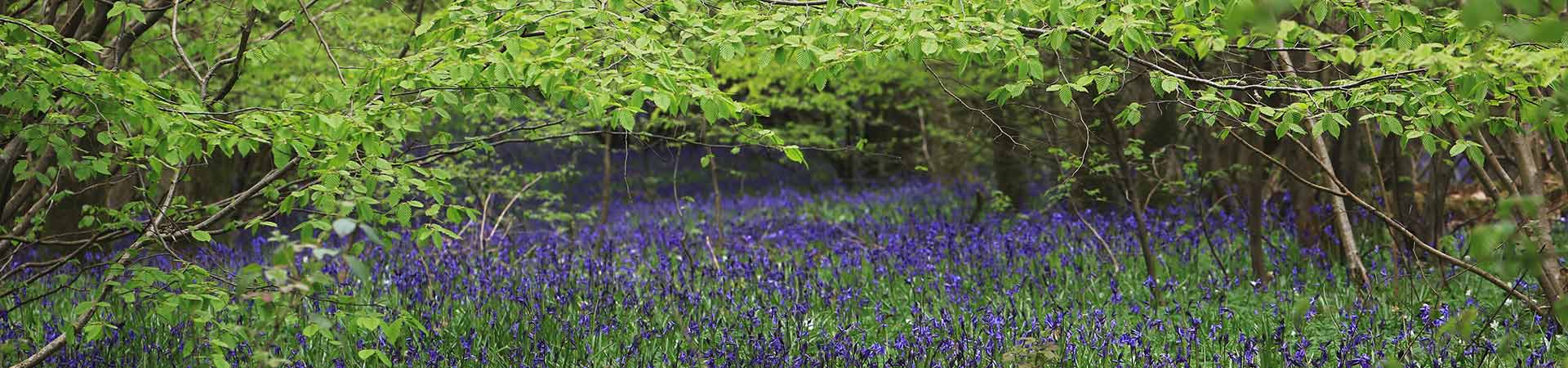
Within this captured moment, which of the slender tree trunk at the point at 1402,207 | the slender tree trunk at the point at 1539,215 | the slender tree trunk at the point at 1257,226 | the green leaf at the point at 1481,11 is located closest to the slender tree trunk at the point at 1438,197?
the slender tree trunk at the point at 1402,207

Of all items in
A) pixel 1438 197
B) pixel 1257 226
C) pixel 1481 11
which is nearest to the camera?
pixel 1481 11

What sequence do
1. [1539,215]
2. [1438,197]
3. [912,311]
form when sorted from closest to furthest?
[1539,215]
[912,311]
[1438,197]

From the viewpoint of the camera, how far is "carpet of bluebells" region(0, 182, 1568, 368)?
4.55 metres

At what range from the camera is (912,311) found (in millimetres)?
5449

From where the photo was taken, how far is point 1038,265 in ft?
22.5

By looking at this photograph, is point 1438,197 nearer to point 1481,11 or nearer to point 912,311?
point 912,311

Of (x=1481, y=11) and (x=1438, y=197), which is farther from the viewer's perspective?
(x=1438, y=197)

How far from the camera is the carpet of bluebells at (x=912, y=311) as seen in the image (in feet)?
14.9

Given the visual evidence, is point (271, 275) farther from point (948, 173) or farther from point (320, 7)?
point (948, 173)

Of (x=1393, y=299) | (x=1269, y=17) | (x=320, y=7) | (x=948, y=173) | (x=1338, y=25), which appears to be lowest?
(x=948, y=173)

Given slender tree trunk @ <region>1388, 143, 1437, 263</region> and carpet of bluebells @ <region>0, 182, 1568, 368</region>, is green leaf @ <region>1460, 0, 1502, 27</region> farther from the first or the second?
slender tree trunk @ <region>1388, 143, 1437, 263</region>

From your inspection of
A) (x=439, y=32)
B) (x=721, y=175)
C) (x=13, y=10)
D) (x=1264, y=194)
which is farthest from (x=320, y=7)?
(x=721, y=175)

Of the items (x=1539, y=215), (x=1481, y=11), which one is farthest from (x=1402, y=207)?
(x=1481, y=11)

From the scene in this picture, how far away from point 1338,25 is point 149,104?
235 inches
